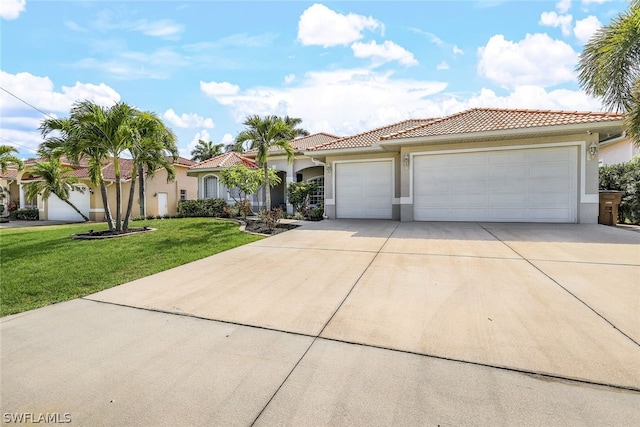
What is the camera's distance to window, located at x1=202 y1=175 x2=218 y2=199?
2148cm

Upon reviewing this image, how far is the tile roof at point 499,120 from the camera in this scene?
1000 cm

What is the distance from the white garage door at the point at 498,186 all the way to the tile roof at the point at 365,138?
2.55 metres

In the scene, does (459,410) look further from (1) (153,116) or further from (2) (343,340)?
(1) (153,116)

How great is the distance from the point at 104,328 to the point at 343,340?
283 centimetres

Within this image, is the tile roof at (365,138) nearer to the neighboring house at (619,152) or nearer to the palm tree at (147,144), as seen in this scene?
the palm tree at (147,144)

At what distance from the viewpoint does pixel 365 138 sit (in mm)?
14523

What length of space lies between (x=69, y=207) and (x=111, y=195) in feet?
12.2

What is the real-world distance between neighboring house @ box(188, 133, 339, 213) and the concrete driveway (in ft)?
47.4

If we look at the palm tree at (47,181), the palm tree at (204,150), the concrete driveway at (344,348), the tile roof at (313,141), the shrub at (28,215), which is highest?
the palm tree at (204,150)

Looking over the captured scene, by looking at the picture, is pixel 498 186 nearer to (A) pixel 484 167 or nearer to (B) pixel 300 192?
(A) pixel 484 167

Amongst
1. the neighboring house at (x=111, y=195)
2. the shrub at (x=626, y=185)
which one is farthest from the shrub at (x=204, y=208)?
the shrub at (x=626, y=185)

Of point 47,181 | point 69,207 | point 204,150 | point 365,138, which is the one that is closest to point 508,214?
point 365,138

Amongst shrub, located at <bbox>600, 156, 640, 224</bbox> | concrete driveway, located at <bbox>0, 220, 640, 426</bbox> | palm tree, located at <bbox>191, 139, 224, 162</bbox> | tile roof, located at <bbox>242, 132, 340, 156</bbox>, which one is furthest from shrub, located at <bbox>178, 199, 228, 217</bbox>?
palm tree, located at <bbox>191, 139, 224, 162</bbox>

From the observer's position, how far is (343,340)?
10.1 ft
